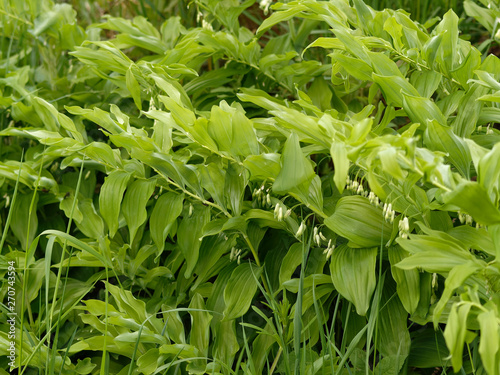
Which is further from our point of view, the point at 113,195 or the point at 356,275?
the point at 113,195

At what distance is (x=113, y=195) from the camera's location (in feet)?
3.74

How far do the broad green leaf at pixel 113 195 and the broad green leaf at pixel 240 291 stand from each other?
0.91ft

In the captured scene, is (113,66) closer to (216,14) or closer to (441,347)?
(216,14)

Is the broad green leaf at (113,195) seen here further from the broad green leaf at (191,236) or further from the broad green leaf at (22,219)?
the broad green leaf at (22,219)

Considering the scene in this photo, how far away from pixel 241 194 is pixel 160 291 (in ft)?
1.29

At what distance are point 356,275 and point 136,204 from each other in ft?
1.61

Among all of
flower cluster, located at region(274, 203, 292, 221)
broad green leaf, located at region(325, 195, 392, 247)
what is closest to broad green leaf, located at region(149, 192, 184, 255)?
flower cluster, located at region(274, 203, 292, 221)

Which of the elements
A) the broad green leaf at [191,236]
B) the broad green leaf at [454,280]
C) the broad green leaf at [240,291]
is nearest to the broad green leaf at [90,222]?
the broad green leaf at [191,236]

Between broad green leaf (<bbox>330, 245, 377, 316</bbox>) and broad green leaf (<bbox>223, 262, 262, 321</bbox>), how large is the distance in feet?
0.60

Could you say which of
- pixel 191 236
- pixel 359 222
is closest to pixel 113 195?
pixel 191 236

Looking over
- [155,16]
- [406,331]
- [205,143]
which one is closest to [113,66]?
[205,143]

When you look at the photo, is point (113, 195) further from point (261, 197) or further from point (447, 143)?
point (447, 143)

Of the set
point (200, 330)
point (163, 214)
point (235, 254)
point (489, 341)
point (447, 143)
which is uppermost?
point (447, 143)

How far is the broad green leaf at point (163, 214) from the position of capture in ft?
3.75
